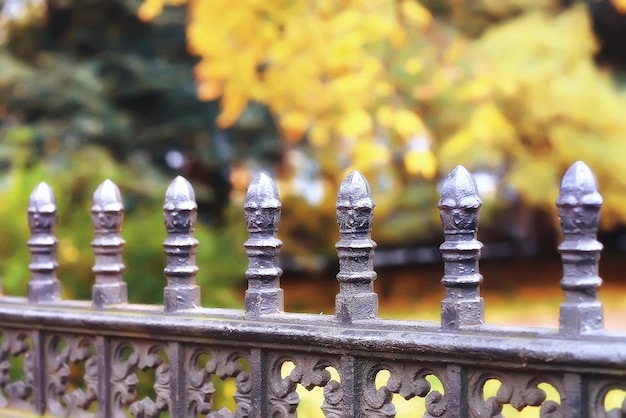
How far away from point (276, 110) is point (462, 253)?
4839 mm

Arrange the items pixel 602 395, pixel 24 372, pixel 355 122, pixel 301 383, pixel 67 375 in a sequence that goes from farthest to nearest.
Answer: pixel 355 122, pixel 24 372, pixel 67 375, pixel 301 383, pixel 602 395

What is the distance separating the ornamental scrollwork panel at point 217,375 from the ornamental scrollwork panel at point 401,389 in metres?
0.49

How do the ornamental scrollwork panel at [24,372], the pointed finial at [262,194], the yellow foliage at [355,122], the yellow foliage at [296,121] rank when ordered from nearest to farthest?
the pointed finial at [262,194], the ornamental scrollwork panel at [24,372], the yellow foliage at [355,122], the yellow foliage at [296,121]

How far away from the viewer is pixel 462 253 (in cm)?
206

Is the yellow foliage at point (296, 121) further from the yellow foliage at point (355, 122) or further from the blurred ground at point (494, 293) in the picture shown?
the blurred ground at point (494, 293)

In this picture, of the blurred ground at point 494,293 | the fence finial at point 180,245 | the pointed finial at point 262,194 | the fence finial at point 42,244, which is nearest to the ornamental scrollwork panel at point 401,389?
the pointed finial at point 262,194

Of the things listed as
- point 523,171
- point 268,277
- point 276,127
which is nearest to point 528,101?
point 523,171

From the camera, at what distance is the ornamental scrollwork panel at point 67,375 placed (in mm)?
2930

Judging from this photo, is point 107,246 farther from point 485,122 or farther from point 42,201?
point 485,122

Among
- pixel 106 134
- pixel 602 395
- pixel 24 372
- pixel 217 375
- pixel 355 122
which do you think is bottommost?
pixel 24 372

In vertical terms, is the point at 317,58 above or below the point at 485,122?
above

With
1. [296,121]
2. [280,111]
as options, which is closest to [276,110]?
[280,111]

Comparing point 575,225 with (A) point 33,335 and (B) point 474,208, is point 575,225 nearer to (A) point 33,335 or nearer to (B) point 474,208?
(B) point 474,208

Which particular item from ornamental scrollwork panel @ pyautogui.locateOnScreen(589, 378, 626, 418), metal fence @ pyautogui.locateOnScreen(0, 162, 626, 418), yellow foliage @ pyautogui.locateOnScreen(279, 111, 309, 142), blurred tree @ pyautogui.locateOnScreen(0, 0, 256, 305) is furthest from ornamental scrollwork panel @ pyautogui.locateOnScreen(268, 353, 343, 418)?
yellow foliage @ pyautogui.locateOnScreen(279, 111, 309, 142)
